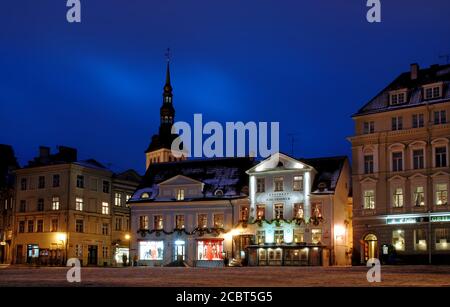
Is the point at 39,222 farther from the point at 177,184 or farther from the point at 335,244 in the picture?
the point at 335,244

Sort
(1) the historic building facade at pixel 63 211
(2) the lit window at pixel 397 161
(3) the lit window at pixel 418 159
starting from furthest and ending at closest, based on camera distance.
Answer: (1) the historic building facade at pixel 63 211 → (2) the lit window at pixel 397 161 → (3) the lit window at pixel 418 159

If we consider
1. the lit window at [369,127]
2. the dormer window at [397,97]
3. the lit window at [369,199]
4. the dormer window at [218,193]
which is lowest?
the lit window at [369,199]

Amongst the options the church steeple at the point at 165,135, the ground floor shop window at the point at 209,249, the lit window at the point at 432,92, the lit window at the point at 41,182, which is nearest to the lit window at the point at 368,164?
the lit window at the point at 432,92

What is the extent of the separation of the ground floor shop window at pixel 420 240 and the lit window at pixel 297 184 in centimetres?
1010

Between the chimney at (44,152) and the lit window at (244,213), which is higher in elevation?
the chimney at (44,152)

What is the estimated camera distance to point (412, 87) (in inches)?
2126

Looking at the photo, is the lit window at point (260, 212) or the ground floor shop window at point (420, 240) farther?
the lit window at point (260, 212)

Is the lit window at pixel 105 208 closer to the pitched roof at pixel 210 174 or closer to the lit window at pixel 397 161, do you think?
the pitched roof at pixel 210 174

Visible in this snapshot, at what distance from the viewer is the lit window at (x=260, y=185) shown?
195 ft

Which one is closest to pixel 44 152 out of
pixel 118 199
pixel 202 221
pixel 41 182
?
pixel 41 182

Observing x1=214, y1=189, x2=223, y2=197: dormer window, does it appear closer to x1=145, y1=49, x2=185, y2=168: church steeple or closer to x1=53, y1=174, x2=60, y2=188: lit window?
x1=53, y1=174, x2=60, y2=188: lit window

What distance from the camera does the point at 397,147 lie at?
2103 inches

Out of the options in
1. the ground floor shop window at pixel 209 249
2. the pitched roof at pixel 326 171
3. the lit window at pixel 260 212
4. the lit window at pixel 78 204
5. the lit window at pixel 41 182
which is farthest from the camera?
the lit window at pixel 41 182
